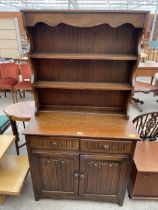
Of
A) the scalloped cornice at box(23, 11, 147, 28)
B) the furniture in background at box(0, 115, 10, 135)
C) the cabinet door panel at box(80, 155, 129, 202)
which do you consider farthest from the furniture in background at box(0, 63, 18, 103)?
the cabinet door panel at box(80, 155, 129, 202)

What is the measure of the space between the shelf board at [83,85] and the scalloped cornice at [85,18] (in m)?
0.49

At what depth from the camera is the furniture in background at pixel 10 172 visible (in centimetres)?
158

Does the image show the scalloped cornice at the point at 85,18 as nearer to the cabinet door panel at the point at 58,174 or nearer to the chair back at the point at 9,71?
the cabinet door panel at the point at 58,174

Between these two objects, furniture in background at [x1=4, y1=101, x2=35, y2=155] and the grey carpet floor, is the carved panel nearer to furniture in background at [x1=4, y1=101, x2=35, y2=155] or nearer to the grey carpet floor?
the grey carpet floor

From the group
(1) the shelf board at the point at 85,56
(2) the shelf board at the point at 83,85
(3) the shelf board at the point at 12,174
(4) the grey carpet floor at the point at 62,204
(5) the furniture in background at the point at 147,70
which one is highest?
(1) the shelf board at the point at 85,56

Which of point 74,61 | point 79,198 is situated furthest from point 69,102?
point 79,198

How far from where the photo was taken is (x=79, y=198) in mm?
1669

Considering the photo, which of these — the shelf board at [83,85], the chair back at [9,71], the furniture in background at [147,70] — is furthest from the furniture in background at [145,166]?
the chair back at [9,71]

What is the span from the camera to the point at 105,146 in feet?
4.41

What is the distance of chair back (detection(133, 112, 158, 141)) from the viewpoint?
1728 millimetres

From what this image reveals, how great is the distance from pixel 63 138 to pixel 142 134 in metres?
1.05

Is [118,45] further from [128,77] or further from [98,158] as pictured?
[98,158]

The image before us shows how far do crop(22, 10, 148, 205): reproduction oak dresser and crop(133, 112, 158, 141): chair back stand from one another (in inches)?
10.3

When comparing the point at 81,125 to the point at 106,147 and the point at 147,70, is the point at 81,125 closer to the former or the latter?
the point at 106,147
